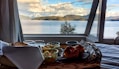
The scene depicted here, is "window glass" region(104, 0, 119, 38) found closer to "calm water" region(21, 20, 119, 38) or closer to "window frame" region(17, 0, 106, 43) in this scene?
"calm water" region(21, 20, 119, 38)

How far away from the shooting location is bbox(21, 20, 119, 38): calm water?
390 centimetres

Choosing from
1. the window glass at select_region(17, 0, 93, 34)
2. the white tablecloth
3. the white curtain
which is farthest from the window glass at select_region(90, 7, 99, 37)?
the white tablecloth

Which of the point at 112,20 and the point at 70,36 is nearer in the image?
the point at 70,36

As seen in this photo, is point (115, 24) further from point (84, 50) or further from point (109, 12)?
point (84, 50)

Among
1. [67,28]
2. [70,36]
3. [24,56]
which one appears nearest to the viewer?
[24,56]

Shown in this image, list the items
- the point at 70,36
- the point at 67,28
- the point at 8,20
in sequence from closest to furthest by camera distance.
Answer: the point at 8,20 → the point at 70,36 → the point at 67,28

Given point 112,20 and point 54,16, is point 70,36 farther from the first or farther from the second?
point 112,20

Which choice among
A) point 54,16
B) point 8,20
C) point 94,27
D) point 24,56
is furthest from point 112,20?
point 24,56

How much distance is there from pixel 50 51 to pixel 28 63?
0.29m

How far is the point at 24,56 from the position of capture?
Answer: 134 centimetres

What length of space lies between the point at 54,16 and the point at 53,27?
243 mm

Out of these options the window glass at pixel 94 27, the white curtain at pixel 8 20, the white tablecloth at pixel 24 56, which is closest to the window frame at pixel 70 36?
the window glass at pixel 94 27

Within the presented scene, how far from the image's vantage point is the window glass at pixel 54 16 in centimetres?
366

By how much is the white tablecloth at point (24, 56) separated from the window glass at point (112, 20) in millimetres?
2706
